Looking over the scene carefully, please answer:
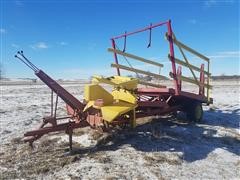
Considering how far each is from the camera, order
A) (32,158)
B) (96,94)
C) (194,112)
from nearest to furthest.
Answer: (32,158) < (96,94) < (194,112)

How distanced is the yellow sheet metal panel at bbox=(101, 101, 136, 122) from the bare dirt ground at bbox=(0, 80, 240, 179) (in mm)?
752

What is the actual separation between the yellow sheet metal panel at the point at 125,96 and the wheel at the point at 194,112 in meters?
2.95

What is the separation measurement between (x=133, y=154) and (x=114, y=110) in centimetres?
95

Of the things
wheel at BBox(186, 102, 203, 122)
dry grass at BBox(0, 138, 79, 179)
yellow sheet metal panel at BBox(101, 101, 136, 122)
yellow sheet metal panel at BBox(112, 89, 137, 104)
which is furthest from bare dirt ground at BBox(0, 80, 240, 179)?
yellow sheet metal panel at BBox(112, 89, 137, 104)

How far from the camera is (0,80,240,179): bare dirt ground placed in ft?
16.0

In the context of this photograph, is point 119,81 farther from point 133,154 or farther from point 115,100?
point 133,154

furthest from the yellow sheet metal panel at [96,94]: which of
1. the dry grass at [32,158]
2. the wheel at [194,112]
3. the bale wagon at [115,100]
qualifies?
the wheel at [194,112]

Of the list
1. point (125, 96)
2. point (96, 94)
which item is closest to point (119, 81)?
point (125, 96)

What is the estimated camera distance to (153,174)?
4.82m

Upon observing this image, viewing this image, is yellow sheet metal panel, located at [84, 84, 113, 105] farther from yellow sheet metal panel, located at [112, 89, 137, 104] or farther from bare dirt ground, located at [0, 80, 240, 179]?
bare dirt ground, located at [0, 80, 240, 179]

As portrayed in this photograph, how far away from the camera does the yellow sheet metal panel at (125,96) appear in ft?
21.1

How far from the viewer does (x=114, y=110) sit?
583cm

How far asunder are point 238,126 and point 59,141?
539 centimetres

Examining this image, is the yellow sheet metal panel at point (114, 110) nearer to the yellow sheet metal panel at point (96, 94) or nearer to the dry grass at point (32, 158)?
the yellow sheet metal panel at point (96, 94)
